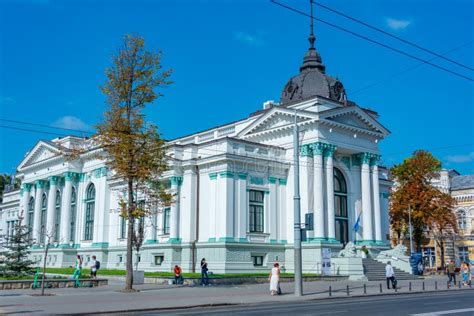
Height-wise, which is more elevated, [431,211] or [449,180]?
[449,180]

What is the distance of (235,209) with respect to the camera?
42.7m

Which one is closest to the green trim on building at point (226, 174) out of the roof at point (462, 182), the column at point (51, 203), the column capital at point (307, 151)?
the column capital at point (307, 151)

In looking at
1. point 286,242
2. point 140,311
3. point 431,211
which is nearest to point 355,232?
point 286,242

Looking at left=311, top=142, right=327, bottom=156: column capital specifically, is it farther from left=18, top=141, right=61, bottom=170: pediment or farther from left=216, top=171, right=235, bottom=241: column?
left=18, top=141, right=61, bottom=170: pediment

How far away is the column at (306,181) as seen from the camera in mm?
44438

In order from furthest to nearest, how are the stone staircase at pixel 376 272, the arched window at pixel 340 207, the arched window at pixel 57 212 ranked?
the arched window at pixel 57 212
the arched window at pixel 340 207
the stone staircase at pixel 376 272

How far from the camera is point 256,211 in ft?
146

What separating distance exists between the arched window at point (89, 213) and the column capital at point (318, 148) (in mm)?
23201

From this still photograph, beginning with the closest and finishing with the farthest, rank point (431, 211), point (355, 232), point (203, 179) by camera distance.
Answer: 1. point (203, 179)
2. point (355, 232)
3. point (431, 211)

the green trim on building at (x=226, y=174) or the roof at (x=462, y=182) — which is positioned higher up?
the roof at (x=462, y=182)

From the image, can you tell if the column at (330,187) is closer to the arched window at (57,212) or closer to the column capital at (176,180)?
the column capital at (176,180)

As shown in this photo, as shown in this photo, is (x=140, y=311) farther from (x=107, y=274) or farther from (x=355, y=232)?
(x=355, y=232)

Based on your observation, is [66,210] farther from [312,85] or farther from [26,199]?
[312,85]

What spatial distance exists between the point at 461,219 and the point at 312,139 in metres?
41.3
